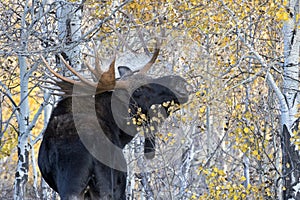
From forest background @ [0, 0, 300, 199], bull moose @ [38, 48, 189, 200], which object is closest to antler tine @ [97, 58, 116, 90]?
bull moose @ [38, 48, 189, 200]

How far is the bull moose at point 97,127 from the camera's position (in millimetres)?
5875

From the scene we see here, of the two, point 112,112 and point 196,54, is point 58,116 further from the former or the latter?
point 196,54

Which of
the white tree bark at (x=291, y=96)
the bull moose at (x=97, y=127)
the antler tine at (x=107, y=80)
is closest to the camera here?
the bull moose at (x=97, y=127)

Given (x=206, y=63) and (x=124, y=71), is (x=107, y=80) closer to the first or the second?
(x=124, y=71)

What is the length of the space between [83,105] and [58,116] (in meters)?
0.28

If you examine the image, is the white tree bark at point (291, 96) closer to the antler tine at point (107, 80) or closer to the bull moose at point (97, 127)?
the bull moose at point (97, 127)

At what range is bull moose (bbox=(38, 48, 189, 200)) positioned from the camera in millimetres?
5875

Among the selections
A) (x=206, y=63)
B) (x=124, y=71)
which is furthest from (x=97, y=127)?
(x=206, y=63)

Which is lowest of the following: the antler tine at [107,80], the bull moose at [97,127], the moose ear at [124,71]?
the bull moose at [97,127]

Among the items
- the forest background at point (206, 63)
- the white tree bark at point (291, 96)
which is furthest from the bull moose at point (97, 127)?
the white tree bark at point (291, 96)

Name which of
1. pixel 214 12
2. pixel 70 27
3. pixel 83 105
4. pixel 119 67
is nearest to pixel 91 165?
pixel 83 105

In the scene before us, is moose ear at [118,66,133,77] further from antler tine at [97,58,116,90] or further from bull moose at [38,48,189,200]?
antler tine at [97,58,116,90]

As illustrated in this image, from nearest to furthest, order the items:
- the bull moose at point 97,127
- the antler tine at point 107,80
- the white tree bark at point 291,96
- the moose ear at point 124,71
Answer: the bull moose at point 97,127 → the white tree bark at point 291,96 → the antler tine at point 107,80 → the moose ear at point 124,71

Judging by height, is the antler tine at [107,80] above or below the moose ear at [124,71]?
below
